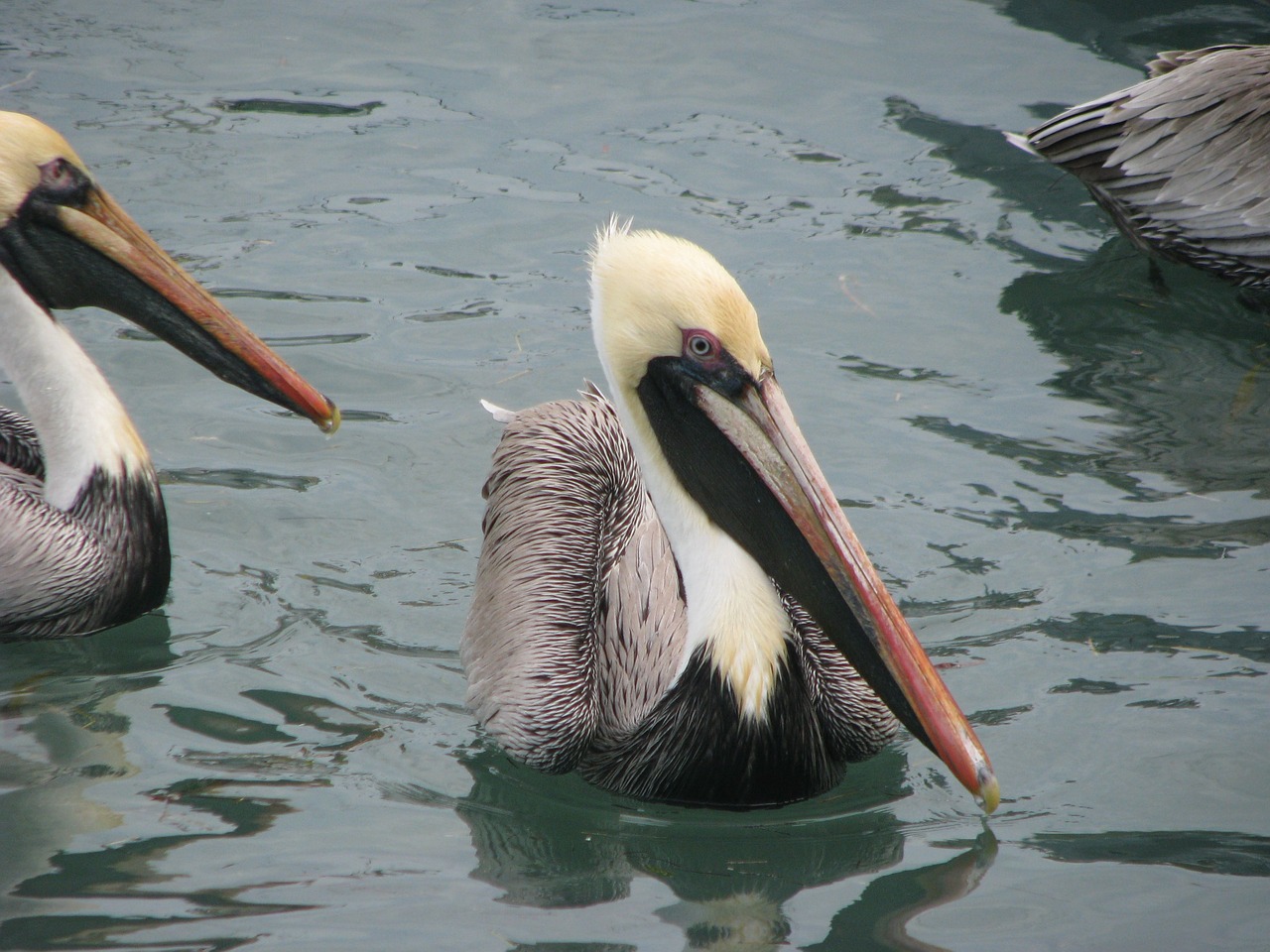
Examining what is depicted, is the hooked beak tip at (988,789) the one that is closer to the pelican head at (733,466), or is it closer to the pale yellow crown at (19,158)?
the pelican head at (733,466)

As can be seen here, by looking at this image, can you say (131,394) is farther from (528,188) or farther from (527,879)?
(527,879)

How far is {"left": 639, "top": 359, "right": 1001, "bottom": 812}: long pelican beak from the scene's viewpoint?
10.6 feet

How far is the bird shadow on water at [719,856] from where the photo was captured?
3.21 metres

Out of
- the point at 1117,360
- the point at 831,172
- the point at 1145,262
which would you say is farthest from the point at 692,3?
the point at 1117,360

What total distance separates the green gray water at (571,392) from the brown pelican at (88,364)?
0.27 m

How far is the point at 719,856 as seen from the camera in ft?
11.3

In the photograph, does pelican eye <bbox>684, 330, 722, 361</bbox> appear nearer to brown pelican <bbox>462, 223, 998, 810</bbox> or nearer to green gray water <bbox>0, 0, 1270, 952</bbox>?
brown pelican <bbox>462, 223, 998, 810</bbox>

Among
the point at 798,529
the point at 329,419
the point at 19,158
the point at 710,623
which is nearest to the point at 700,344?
the point at 798,529

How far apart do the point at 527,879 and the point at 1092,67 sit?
637 centimetres

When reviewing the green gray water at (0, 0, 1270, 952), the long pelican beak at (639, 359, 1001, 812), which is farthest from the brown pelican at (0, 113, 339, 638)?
the long pelican beak at (639, 359, 1001, 812)

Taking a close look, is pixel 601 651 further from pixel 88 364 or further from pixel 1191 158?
pixel 1191 158

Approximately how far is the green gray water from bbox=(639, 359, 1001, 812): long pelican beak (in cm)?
41

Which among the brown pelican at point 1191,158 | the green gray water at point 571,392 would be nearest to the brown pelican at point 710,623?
the green gray water at point 571,392

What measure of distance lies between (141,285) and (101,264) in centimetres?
15
